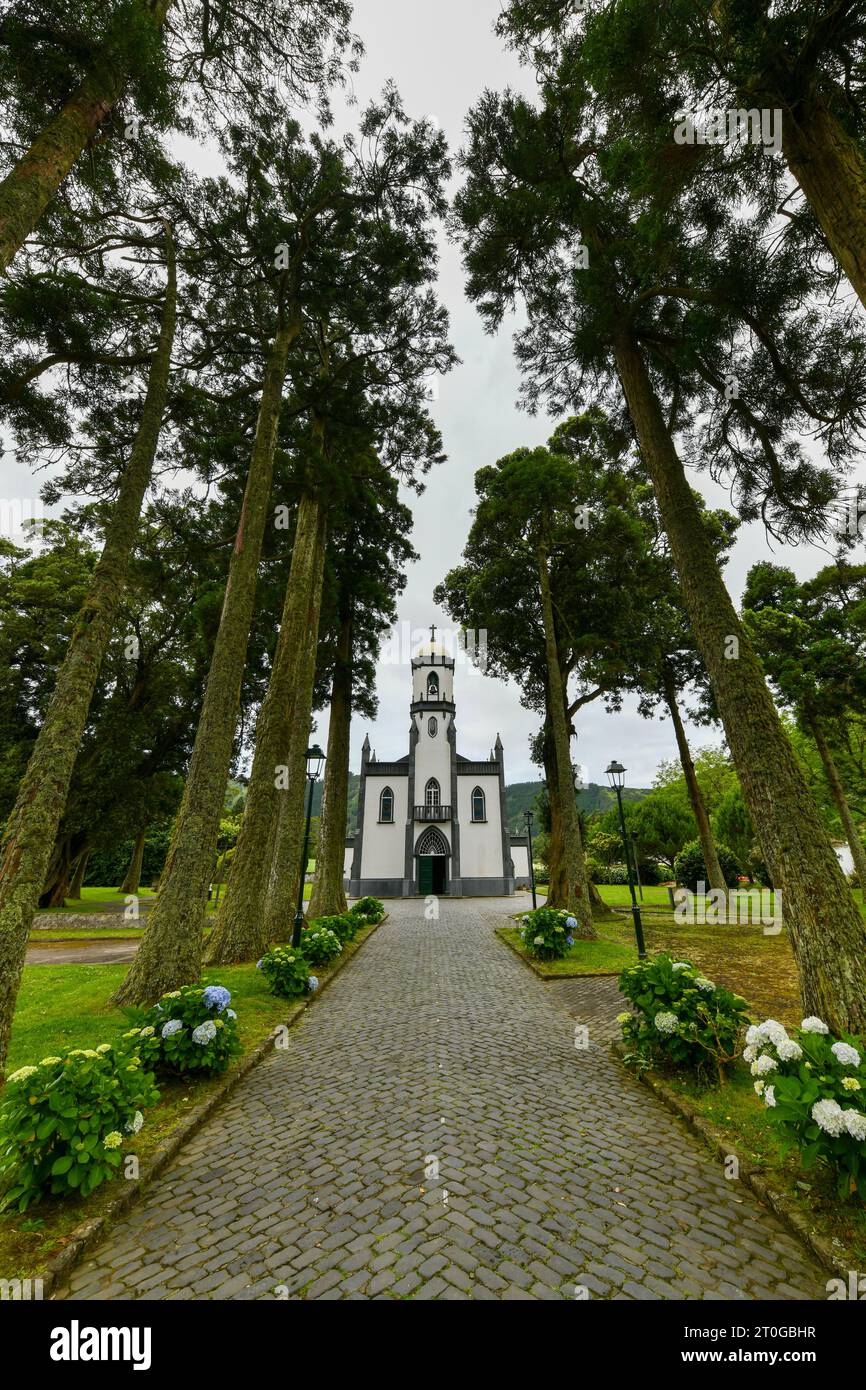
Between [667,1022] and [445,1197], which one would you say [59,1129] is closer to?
[445,1197]

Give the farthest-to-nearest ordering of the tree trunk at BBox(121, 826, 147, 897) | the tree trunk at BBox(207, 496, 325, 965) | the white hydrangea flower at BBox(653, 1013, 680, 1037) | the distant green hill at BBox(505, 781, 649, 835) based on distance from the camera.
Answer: the distant green hill at BBox(505, 781, 649, 835) < the tree trunk at BBox(121, 826, 147, 897) < the tree trunk at BBox(207, 496, 325, 965) < the white hydrangea flower at BBox(653, 1013, 680, 1037)

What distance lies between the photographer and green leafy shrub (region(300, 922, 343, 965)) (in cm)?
910

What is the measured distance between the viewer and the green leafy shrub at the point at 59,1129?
279 cm

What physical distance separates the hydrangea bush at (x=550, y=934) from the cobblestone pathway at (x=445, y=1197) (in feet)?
14.5

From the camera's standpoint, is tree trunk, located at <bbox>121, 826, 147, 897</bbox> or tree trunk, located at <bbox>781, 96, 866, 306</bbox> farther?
tree trunk, located at <bbox>121, 826, 147, 897</bbox>

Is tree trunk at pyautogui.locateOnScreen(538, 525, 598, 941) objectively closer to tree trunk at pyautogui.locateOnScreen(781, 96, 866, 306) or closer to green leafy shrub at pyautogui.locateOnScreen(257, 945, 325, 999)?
green leafy shrub at pyautogui.locateOnScreen(257, 945, 325, 999)

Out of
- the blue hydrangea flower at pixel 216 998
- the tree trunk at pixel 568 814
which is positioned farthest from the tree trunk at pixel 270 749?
the tree trunk at pixel 568 814

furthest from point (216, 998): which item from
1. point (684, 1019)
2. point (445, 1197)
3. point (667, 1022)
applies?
point (684, 1019)

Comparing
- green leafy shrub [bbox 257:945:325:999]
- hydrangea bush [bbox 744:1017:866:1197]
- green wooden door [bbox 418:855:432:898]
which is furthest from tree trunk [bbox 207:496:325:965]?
green wooden door [bbox 418:855:432:898]

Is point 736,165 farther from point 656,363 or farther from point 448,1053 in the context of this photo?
point 448,1053

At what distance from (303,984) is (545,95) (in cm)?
1344

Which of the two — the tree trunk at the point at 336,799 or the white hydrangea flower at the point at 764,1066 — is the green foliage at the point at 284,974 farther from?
the tree trunk at the point at 336,799

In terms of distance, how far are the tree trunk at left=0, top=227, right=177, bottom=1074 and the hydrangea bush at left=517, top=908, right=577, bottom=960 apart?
8.57m

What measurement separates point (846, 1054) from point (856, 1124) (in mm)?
389
